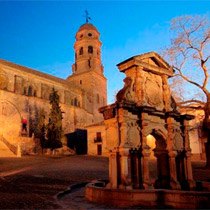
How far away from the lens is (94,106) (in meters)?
51.6

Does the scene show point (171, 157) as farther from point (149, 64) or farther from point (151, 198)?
point (149, 64)

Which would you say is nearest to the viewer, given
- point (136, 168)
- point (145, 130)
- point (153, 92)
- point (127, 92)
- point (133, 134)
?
point (133, 134)

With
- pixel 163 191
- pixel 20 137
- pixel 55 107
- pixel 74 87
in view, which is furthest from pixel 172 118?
pixel 74 87

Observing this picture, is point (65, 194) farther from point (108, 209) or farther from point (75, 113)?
point (75, 113)

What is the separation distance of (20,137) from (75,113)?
13586mm

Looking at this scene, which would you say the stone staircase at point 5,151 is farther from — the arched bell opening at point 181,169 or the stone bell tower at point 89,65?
the stone bell tower at point 89,65

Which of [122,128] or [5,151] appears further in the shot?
[5,151]

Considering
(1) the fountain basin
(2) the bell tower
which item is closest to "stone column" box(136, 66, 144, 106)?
(1) the fountain basin

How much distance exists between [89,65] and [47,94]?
12.1 meters

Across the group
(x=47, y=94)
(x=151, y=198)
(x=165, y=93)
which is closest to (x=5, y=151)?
(x=47, y=94)

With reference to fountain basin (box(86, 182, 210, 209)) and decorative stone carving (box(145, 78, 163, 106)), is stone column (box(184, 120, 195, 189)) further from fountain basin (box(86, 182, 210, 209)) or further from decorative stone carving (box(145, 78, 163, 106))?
fountain basin (box(86, 182, 210, 209))

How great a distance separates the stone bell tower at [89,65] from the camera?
4916cm

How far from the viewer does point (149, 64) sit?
10.0 m

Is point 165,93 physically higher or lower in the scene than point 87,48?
lower
